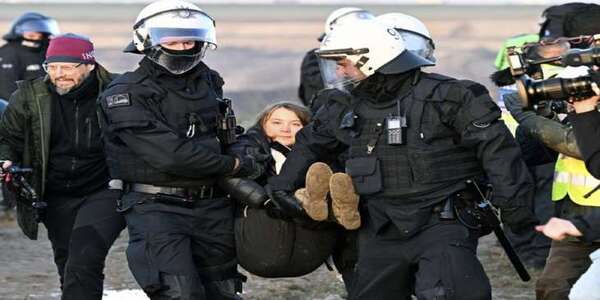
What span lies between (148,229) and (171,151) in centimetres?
45

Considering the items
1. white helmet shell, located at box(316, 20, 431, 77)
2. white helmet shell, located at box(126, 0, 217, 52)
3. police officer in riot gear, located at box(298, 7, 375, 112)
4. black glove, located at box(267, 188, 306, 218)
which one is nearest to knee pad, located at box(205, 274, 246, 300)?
black glove, located at box(267, 188, 306, 218)

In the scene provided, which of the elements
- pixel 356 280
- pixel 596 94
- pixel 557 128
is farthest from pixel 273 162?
pixel 596 94

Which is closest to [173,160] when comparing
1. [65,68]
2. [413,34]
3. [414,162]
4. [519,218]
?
[414,162]

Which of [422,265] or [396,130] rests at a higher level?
[396,130]

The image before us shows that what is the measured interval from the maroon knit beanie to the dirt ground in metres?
2.26

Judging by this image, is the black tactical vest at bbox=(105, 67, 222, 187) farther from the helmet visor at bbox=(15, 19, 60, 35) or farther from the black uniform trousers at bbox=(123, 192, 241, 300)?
the helmet visor at bbox=(15, 19, 60, 35)

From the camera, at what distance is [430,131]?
6184mm

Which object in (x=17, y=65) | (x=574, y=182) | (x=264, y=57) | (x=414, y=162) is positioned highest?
(x=414, y=162)

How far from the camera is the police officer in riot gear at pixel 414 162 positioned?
6.06 metres

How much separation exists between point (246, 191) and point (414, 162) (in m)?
0.96

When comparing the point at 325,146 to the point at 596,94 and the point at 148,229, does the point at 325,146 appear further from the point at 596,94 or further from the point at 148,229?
the point at 596,94

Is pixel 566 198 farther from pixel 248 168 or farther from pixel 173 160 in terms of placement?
pixel 173 160

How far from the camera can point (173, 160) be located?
21.3ft

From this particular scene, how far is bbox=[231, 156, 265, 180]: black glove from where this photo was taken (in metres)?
6.73
